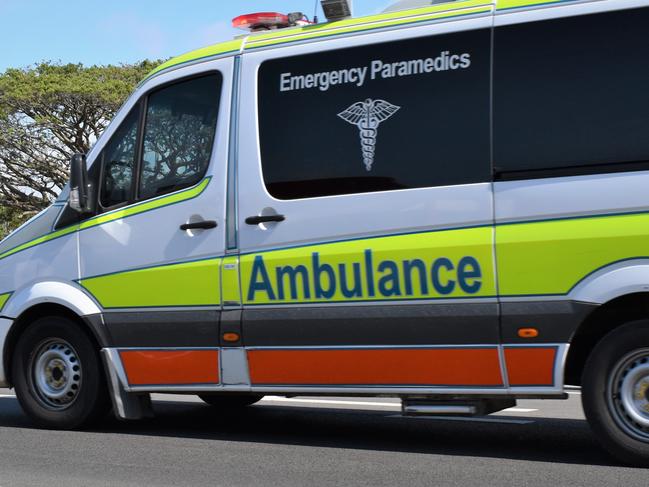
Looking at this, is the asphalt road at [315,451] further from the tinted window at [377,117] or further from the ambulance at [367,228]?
the tinted window at [377,117]

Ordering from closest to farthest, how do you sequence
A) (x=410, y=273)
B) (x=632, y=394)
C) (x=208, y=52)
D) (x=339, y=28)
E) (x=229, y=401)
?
(x=632, y=394), (x=410, y=273), (x=339, y=28), (x=208, y=52), (x=229, y=401)

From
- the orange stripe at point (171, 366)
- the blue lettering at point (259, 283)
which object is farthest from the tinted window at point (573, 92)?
the orange stripe at point (171, 366)

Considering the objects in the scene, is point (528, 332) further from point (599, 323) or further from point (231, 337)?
point (231, 337)

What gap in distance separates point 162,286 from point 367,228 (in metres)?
1.60

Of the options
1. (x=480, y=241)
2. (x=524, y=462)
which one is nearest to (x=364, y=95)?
(x=480, y=241)

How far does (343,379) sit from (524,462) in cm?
119

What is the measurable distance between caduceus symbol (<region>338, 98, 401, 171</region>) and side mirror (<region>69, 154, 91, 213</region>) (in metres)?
2.11

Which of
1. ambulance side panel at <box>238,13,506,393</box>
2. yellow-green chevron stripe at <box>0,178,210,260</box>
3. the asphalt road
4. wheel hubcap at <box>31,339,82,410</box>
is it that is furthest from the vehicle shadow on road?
yellow-green chevron stripe at <box>0,178,210,260</box>

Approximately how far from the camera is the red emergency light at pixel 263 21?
7.30m

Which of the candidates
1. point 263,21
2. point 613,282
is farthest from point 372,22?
point 613,282

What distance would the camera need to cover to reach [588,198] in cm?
568

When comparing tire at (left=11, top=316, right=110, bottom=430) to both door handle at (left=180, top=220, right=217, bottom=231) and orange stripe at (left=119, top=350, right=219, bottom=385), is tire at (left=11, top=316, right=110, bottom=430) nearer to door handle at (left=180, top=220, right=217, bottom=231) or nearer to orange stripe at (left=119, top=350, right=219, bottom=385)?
orange stripe at (left=119, top=350, right=219, bottom=385)

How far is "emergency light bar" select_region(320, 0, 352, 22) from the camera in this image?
686 cm

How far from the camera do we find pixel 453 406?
6.25 metres
